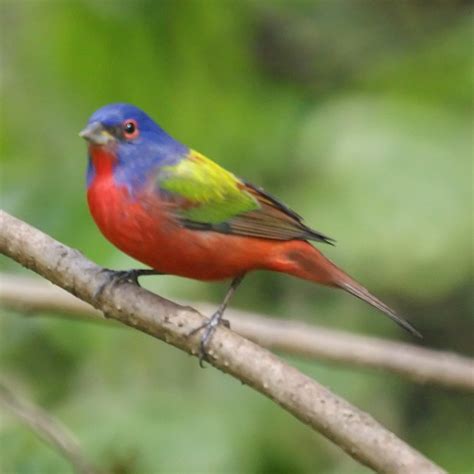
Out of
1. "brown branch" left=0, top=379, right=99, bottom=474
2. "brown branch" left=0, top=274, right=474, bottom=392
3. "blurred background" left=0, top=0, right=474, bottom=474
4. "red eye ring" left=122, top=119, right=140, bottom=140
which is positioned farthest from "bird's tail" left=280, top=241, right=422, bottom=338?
"brown branch" left=0, top=379, right=99, bottom=474

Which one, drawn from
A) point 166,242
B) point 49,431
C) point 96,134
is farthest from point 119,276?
point 49,431

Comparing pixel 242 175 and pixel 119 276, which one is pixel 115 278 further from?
pixel 242 175

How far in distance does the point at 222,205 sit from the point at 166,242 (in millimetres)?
320

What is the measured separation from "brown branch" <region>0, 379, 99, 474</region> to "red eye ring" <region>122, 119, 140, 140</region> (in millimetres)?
882

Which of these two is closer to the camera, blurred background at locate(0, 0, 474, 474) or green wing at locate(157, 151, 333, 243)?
green wing at locate(157, 151, 333, 243)

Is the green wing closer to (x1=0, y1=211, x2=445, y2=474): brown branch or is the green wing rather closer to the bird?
the bird

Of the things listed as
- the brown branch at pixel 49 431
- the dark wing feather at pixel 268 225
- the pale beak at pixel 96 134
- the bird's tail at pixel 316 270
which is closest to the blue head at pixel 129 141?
the pale beak at pixel 96 134

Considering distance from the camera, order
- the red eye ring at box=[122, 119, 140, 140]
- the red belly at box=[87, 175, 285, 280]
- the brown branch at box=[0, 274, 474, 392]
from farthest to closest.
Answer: the brown branch at box=[0, 274, 474, 392] < the red eye ring at box=[122, 119, 140, 140] < the red belly at box=[87, 175, 285, 280]

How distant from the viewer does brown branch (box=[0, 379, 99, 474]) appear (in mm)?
3592

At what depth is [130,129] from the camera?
3.79 metres

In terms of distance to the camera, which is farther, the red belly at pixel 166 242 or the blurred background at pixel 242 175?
the blurred background at pixel 242 175

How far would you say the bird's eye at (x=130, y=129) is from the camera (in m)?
3.77

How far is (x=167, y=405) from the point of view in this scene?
14.5ft

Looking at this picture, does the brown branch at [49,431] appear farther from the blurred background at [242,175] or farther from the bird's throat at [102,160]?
the bird's throat at [102,160]
